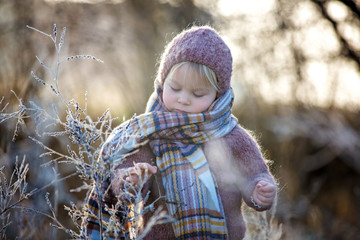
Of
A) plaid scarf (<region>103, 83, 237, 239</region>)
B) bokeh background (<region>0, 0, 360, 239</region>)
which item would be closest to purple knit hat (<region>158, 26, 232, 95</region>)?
plaid scarf (<region>103, 83, 237, 239</region>)

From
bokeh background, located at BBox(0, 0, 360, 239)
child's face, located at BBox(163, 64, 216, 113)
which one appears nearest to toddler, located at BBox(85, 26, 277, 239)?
child's face, located at BBox(163, 64, 216, 113)

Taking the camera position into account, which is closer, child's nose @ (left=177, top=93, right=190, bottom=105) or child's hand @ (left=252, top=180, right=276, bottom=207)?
child's hand @ (left=252, top=180, right=276, bottom=207)

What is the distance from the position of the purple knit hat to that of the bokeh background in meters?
2.15

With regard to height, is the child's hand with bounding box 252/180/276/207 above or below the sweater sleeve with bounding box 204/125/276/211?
below

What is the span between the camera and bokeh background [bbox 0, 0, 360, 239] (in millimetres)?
5445

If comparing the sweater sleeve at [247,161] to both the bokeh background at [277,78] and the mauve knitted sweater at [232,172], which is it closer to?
the mauve knitted sweater at [232,172]

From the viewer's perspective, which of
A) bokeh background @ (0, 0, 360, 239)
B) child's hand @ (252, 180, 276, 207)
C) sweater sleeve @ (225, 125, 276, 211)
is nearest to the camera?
child's hand @ (252, 180, 276, 207)

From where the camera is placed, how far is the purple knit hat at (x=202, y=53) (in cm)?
225

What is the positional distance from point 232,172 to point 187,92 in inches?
17.3

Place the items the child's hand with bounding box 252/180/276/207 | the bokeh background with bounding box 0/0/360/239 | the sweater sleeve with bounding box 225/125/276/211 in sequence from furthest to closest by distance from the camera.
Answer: the bokeh background with bounding box 0/0/360/239 → the sweater sleeve with bounding box 225/125/276/211 → the child's hand with bounding box 252/180/276/207

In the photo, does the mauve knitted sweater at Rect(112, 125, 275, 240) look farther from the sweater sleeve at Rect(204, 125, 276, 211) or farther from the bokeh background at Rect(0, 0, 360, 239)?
the bokeh background at Rect(0, 0, 360, 239)

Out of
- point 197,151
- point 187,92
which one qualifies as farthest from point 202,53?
point 197,151

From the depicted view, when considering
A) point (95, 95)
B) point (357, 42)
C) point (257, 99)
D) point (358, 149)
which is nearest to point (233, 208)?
point (357, 42)

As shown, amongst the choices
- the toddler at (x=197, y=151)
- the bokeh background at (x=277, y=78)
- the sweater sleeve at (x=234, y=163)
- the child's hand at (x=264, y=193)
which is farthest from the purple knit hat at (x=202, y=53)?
the bokeh background at (x=277, y=78)
